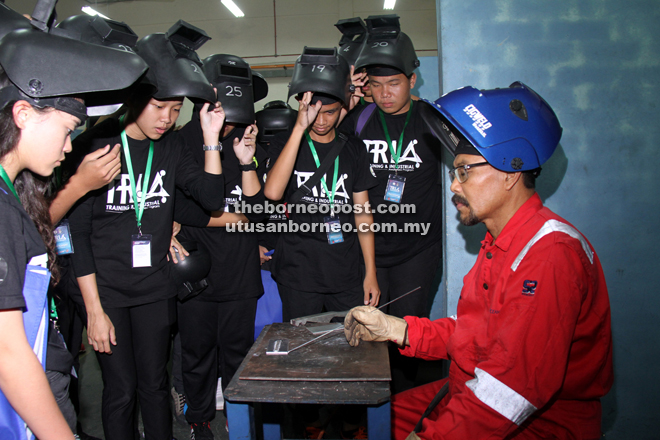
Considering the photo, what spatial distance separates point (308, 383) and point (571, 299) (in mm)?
852

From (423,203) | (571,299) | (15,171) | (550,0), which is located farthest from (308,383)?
(550,0)

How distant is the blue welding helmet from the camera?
Result: 136 centimetres

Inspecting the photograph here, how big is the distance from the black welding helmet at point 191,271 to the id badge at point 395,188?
1.16 m

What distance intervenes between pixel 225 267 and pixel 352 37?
1.95 meters

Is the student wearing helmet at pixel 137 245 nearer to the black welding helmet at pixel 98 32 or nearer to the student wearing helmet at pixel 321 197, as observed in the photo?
the black welding helmet at pixel 98 32

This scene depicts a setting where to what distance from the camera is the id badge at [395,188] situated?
8.57 feet

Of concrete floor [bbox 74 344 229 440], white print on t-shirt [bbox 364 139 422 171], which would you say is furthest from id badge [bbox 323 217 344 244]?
concrete floor [bbox 74 344 229 440]

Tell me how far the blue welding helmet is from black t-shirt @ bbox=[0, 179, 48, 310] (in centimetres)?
129

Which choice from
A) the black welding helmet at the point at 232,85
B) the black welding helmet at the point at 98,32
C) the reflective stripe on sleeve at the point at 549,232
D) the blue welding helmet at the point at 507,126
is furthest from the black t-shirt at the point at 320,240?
the reflective stripe on sleeve at the point at 549,232

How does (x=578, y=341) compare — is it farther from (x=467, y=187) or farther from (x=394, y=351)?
(x=394, y=351)

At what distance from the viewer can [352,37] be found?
Answer: 3.18 metres

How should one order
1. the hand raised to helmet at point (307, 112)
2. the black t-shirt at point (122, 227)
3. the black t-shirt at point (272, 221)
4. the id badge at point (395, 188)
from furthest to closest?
the black t-shirt at point (272, 221)
the id badge at point (395, 188)
the hand raised to helmet at point (307, 112)
the black t-shirt at point (122, 227)

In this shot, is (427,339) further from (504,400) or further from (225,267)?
(225,267)

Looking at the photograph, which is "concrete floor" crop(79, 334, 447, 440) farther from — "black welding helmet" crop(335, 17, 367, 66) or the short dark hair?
"black welding helmet" crop(335, 17, 367, 66)
